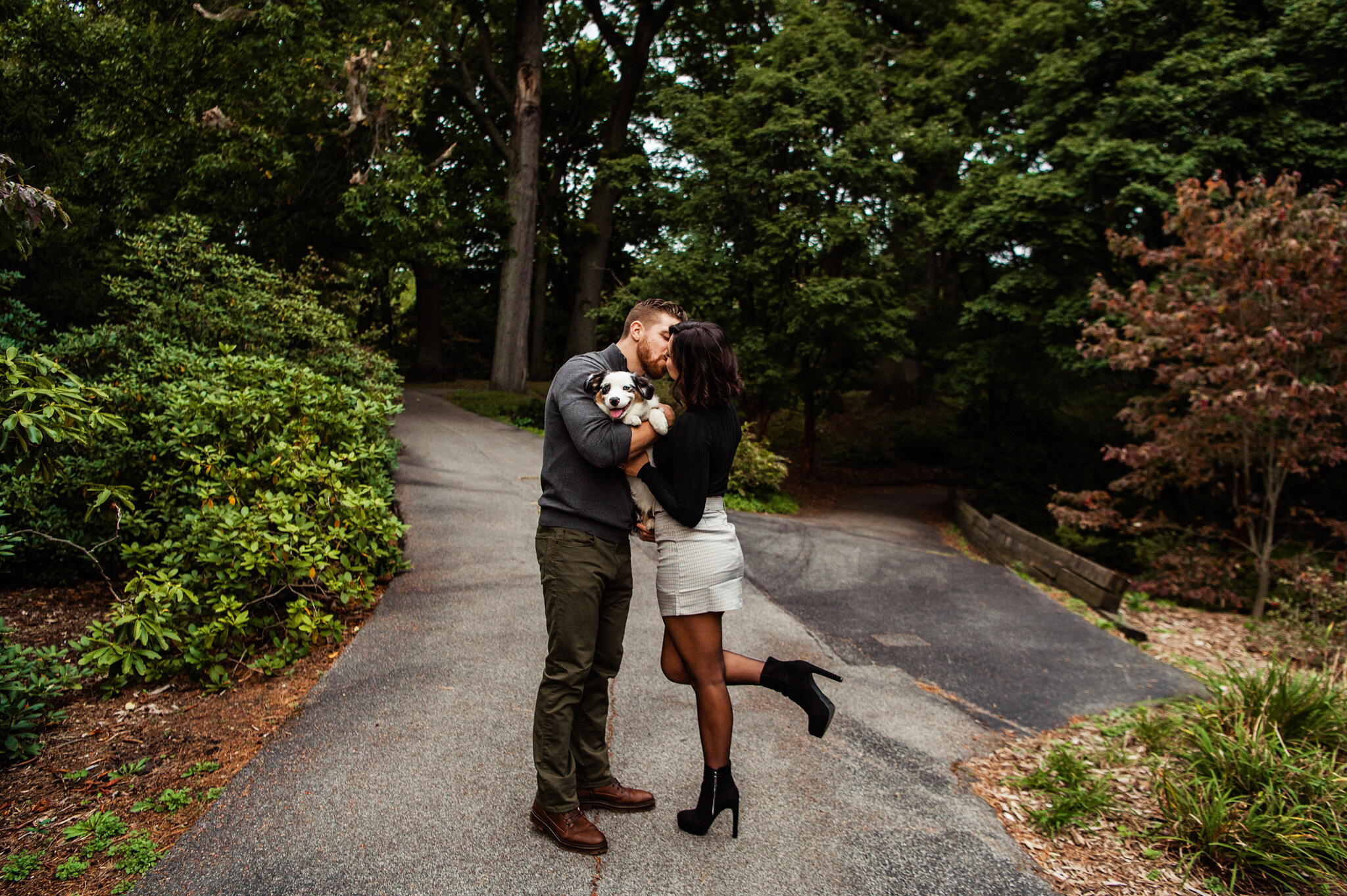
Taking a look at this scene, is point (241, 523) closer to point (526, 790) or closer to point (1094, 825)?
point (526, 790)

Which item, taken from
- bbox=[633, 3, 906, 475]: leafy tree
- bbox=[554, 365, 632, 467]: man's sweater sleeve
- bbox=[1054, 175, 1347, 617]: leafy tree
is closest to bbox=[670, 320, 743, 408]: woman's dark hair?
bbox=[554, 365, 632, 467]: man's sweater sleeve

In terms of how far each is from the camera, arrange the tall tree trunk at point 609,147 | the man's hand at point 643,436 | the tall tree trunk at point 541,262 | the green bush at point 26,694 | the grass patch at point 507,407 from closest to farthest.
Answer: the man's hand at point 643,436 → the green bush at point 26,694 → the grass patch at point 507,407 → the tall tree trunk at point 609,147 → the tall tree trunk at point 541,262

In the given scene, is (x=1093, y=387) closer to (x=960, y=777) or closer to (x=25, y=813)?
(x=960, y=777)

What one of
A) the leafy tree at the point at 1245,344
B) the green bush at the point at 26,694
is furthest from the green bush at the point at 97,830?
the leafy tree at the point at 1245,344

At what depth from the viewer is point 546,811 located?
9.41 ft

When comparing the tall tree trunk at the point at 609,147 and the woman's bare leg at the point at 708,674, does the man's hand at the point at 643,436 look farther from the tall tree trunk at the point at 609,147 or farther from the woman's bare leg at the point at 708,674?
the tall tree trunk at the point at 609,147

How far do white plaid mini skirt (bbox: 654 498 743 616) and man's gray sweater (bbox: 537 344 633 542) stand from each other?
0.18 meters

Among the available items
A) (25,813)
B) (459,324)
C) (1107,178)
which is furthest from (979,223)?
(459,324)

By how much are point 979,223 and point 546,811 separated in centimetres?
1192

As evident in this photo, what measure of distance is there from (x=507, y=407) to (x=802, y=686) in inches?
559

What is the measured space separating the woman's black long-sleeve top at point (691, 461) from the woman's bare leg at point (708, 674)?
0.42 meters

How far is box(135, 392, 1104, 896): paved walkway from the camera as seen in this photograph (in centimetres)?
272

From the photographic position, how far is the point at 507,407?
16469 millimetres

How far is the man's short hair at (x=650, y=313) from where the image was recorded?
297 cm
